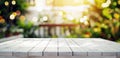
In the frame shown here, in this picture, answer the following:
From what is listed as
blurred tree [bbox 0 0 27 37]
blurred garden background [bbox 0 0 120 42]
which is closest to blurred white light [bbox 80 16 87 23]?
blurred garden background [bbox 0 0 120 42]

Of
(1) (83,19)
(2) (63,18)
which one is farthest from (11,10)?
(1) (83,19)

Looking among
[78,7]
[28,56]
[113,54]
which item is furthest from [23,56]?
[78,7]

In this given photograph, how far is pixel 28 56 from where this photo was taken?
3.36m

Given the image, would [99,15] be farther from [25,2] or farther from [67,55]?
[67,55]

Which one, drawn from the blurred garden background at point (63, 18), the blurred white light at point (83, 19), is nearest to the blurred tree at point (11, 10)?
the blurred garden background at point (63, 18)

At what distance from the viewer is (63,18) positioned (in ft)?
34.6

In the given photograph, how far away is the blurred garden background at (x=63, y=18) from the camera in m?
9.98

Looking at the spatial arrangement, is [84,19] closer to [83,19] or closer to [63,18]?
[83,19]

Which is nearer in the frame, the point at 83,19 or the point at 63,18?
the point at 83,19

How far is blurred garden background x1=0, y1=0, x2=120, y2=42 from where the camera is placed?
9984 mm

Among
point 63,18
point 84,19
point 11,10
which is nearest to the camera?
point 84,19

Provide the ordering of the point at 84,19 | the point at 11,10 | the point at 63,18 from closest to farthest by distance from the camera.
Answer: the point at 84,19
the point at 63,18
the point at 11,10

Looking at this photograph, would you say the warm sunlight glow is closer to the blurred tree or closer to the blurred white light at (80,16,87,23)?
the blurred white light at (80,16,87,23)

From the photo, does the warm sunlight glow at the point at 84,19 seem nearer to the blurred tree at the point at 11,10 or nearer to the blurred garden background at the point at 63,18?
the blurred garden background at the point at 63,18
